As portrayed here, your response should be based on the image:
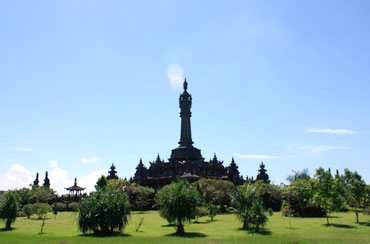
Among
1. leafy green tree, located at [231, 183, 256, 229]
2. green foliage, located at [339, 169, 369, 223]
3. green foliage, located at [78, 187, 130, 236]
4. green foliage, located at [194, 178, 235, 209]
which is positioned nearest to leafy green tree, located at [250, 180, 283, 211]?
green foliage, located at [194, 178, 235, 209]

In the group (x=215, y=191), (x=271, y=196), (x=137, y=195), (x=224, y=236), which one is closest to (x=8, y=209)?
(x=224, y=236)

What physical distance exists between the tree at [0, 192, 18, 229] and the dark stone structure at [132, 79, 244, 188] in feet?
139

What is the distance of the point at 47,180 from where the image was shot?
94.0 m

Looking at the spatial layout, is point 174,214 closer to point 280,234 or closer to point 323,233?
point 280,234

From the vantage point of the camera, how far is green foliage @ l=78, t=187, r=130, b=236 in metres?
30.4

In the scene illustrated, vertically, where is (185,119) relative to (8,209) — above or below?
above

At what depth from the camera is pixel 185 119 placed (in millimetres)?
97500

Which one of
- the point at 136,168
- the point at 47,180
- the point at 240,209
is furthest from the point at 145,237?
the point at 47,180

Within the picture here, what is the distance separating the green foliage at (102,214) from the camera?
3036 cm

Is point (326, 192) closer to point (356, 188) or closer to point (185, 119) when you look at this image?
point (356, 188)

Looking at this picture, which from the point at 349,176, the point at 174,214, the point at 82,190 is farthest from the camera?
the point at 82,190

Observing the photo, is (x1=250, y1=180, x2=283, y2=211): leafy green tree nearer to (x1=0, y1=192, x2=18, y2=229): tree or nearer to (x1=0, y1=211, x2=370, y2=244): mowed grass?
(x1=0, y1=211, x2=370, y2=244): mowed grass

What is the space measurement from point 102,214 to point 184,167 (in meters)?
51.6

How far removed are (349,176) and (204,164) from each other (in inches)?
1810
